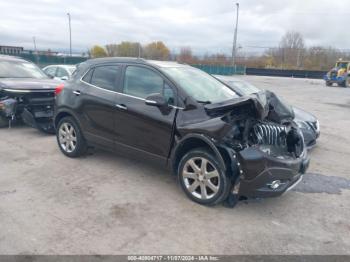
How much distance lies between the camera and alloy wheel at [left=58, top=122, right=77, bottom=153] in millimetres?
5113

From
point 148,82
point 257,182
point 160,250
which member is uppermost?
A: point 148,82

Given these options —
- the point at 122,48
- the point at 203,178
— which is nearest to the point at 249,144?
the point at 203,178

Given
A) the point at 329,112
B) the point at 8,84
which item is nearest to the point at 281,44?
the point at 329,112

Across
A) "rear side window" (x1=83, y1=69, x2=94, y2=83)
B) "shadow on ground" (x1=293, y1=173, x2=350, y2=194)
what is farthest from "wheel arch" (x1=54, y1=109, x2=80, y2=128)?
"shadow on ground" (x1=293, y1=173, x2=350, y2=194)

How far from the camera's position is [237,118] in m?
3.54

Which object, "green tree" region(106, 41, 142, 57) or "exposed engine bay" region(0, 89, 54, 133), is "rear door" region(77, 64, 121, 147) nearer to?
"exposed engine bay" region(0, 89, 54, 133)

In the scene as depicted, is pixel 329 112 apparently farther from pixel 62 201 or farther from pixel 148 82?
pixel 62 201

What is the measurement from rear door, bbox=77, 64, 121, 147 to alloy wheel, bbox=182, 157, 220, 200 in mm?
1427

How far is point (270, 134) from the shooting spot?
3.66m

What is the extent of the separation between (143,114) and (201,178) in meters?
1.19

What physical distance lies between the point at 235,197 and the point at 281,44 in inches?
2825

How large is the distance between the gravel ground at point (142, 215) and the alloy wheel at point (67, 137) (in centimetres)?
26

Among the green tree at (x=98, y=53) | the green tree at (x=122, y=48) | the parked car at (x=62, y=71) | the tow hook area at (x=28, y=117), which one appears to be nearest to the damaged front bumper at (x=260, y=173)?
the tow hook area at (x=28, y=117)

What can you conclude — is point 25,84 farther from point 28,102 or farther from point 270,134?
point 270,134
